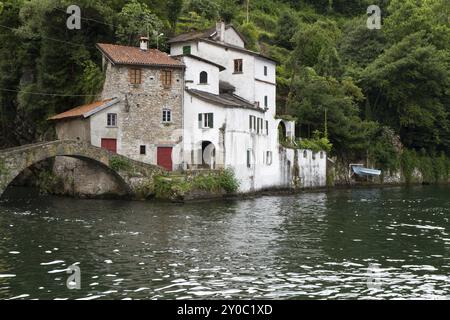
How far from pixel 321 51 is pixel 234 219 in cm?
6059

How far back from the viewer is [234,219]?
41.8m

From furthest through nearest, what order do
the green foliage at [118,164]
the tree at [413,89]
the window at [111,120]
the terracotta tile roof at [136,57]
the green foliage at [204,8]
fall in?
1. the green foliage at [204,8]
2. the tree at [413,89]
3. the terracotta tile roof at [136,57]
4. the window at [111,120]
5. the green foliage at [118,164]

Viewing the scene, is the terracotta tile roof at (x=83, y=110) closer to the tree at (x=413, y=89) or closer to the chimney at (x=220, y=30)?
the chimney at (x=220, y=30)

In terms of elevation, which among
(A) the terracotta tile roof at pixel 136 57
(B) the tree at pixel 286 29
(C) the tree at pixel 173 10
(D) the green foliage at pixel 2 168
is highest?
(B) the tree at pixel 286 29

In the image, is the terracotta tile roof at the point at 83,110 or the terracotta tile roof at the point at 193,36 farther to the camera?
the terracotta tile roof at the point at 193,36

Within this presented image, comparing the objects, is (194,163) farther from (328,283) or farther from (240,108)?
(328,283)

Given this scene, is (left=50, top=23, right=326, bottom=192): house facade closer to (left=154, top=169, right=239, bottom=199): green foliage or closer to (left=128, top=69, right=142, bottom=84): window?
(left=128, top=69, right=142, bottom=84): window

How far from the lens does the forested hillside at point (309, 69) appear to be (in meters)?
66.9

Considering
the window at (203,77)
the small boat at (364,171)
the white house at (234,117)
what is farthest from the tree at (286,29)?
the window at (203,77)

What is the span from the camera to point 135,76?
59469mm

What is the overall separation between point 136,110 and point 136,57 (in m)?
4.94

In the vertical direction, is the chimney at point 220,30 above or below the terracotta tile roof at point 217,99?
above

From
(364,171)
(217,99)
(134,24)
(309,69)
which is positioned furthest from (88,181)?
(309,69)
